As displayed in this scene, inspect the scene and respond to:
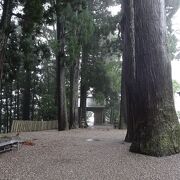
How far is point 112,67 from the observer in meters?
29.4

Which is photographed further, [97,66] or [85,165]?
[97,66]

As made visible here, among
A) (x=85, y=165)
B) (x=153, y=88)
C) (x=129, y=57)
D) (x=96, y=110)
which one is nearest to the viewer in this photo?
(x=85, y=165)

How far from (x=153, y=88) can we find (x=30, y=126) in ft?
45.5

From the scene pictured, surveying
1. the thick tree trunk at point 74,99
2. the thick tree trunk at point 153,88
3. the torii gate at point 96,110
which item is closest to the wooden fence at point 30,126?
the thick tree trunk at point 74,99

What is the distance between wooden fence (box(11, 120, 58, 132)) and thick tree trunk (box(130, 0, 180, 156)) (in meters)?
12.2

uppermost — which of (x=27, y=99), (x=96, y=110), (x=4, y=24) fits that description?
(x=4, y=24)

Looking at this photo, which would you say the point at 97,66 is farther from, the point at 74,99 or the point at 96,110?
the point at 96,110

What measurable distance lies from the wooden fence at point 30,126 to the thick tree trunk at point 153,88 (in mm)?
12193

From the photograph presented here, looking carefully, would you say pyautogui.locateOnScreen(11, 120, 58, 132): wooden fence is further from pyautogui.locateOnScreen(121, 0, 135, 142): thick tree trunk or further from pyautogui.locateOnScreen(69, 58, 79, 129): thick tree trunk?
pyautogui.locateOnScreen(121, 0, 135, 142): thick tree trunk

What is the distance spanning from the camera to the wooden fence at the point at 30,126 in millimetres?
18819

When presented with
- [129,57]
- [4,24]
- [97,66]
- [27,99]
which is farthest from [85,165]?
[27,99]

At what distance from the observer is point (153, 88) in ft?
26.2

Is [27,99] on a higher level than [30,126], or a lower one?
higher

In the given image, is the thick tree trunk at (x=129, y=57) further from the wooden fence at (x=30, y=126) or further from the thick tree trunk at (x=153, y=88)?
the wooden fence at (x=30, y=126)
